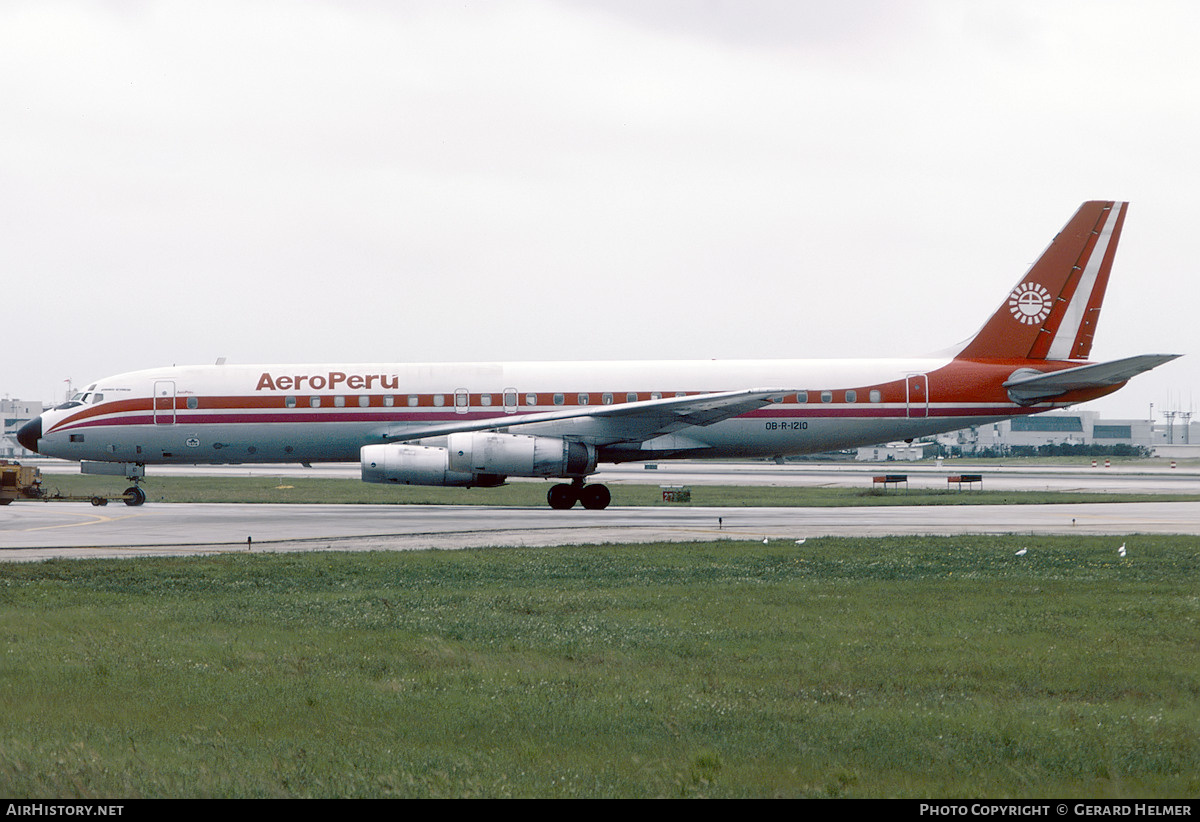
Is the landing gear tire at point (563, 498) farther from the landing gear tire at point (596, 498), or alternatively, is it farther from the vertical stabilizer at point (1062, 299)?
the vertical stabilizer at point (1062, 299)

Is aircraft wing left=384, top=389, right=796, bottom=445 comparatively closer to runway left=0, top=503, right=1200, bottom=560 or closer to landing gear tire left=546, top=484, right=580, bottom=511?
runway left=0, top=503, right=1200, bottom=560

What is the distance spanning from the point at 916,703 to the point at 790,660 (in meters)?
1.64

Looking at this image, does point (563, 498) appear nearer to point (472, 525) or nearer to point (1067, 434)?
point (472, 525)

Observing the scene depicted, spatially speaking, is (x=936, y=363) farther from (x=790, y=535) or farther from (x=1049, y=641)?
(x=1049, y=641)

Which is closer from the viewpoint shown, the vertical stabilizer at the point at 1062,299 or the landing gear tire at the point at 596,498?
the vertical stabilizer at the point at 1062,299

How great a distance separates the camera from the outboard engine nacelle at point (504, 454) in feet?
92.0

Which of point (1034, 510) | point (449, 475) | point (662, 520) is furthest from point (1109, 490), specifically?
point (449, 475)

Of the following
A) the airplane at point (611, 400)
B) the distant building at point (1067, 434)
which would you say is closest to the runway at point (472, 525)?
the airplane at point (611, 400)

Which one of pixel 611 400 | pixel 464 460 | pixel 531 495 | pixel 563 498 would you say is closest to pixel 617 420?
pixel 611 400

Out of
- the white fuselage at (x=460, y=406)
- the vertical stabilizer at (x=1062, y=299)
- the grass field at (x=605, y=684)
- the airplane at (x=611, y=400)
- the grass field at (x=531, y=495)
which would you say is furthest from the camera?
the grass field at (x=531, y=495)

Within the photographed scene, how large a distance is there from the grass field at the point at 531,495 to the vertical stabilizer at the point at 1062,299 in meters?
5.24

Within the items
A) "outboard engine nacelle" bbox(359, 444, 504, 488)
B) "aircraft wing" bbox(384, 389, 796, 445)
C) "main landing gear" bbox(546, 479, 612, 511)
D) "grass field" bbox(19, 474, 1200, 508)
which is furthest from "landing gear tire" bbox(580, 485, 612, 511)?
"outboard engine nacelle" bbox(359, 444, 504, 488)

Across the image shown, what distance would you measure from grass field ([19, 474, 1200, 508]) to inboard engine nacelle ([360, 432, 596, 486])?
609 cm

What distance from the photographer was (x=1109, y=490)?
4062 centimetres
